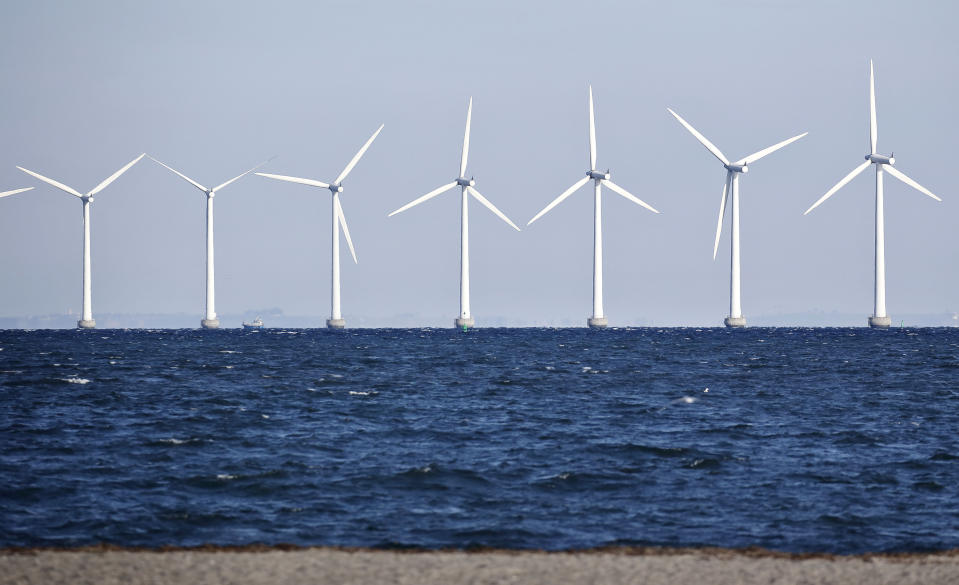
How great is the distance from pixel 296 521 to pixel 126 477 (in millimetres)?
8103

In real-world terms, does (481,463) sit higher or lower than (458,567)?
lower

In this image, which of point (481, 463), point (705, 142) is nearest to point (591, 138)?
point (705, 142)

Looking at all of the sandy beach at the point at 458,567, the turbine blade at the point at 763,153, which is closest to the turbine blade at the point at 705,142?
the turbine blade at the point at 763,153

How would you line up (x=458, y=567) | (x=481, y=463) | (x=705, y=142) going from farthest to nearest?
(x=705, y=142), (x=481, y=463), (x=458, y=567)

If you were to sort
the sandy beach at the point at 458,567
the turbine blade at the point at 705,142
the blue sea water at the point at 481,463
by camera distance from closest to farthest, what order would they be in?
the sandy beach at the point at 458,567 < the blue sea water at the point at 481,463 < the turbine blade at the point at 705,142

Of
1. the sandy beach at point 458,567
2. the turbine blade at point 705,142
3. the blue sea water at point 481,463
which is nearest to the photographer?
the sandy beach at point 458,567

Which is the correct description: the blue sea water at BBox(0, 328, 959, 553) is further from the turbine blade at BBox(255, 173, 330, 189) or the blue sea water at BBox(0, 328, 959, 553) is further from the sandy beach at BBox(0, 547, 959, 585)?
the turbine blade at BBox(255, 173, 330, 189)

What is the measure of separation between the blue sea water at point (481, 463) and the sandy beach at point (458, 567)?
3.42 metres

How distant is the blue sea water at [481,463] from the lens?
2580 centimetres

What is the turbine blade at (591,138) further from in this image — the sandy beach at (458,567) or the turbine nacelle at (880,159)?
the sandy beach at (458,567)

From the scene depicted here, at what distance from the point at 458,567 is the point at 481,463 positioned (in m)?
15.5

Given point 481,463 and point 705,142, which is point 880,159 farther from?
point 481,463

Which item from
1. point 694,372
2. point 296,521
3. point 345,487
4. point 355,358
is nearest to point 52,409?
point 345,487

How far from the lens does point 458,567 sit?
19656 mm
